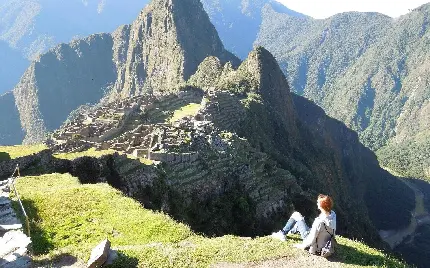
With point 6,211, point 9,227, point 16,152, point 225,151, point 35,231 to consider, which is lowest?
point 35,231

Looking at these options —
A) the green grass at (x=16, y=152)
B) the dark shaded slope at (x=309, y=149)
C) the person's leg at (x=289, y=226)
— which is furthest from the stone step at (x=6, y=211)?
the dark shaded slope at (x=309, y=149)

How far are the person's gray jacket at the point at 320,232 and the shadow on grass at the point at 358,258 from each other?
0.60m

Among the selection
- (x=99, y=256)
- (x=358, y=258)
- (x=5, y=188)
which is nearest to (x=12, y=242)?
(x=99, y=256)

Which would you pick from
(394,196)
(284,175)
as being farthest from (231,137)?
(394,196)

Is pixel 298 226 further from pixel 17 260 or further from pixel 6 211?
pixel 6 211

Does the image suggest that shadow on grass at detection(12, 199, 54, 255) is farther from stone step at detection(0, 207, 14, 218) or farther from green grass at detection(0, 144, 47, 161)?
green grass at detection(0, 144, 47, 161)

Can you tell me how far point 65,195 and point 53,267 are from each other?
6929 mm

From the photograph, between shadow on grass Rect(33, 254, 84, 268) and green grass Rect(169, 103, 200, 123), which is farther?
green grass Rect(169, 103, 200, 123)

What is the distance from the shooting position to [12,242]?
14734 millimetres

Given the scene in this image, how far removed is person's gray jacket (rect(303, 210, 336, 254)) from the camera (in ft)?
47.6

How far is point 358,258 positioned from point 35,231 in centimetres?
1194

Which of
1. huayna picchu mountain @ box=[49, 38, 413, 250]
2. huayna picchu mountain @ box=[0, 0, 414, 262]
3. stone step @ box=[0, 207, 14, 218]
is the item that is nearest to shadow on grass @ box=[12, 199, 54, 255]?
stone step @ box=[0, 207, 14, 218]

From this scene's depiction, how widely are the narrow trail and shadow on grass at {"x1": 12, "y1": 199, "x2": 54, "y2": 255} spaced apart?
356ft

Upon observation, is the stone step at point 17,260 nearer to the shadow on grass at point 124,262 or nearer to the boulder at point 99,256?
the boulder at point 99,256
